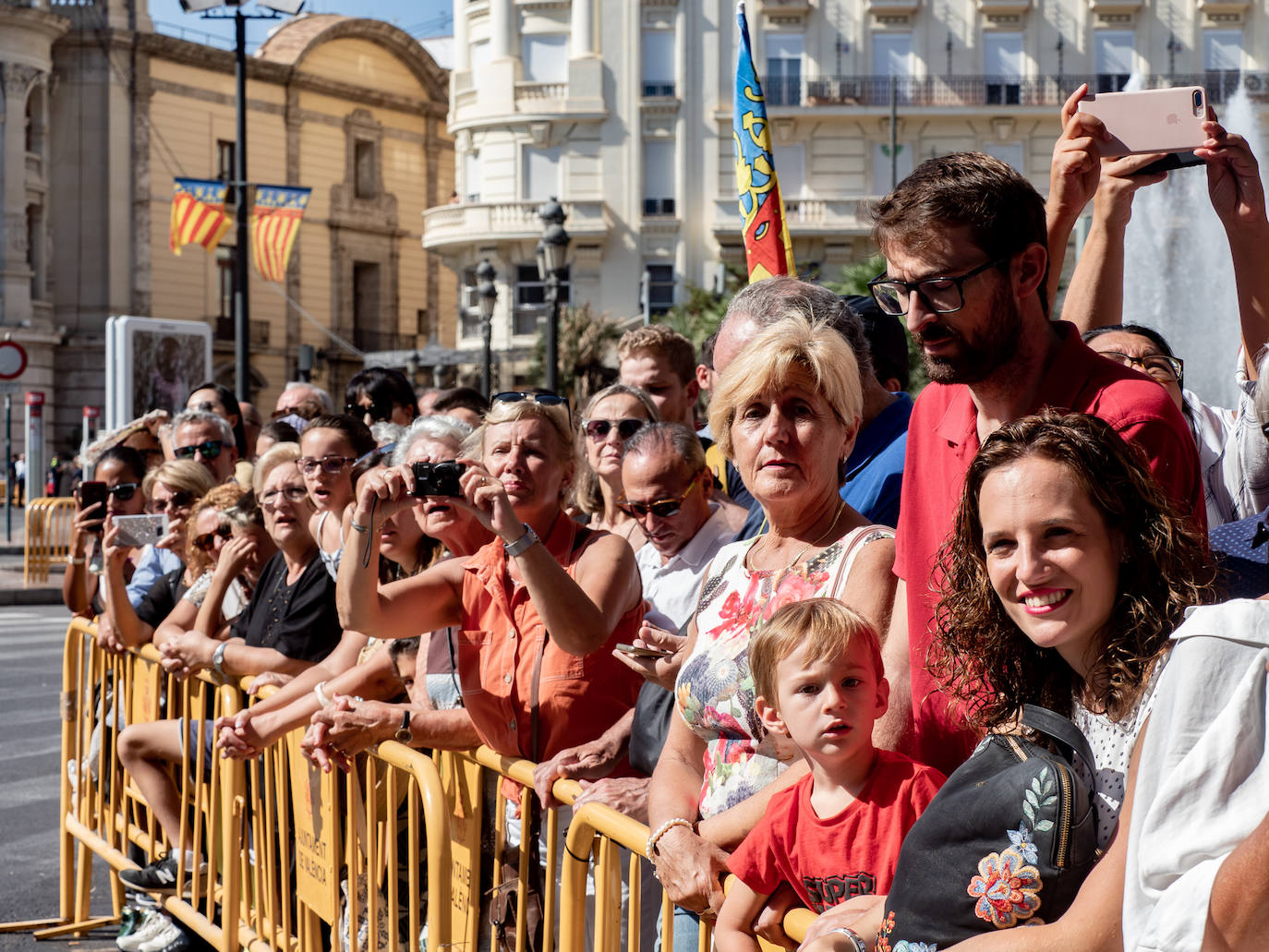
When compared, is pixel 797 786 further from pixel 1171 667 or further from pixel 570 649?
pixel 570 649

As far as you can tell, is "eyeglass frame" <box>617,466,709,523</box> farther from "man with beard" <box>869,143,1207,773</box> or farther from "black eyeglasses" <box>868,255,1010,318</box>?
"black eyeglasses" <box>868,255,1010,318</box>

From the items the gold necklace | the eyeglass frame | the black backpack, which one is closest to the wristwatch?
the eyeglass frame

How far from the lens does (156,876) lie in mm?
5684

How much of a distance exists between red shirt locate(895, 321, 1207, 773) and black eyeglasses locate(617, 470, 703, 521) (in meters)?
1.52

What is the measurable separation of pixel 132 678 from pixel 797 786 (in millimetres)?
4407

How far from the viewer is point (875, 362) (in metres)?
4.41

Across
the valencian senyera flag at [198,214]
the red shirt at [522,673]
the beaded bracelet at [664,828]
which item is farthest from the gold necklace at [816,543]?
the valencian senyera flag at [198,214]

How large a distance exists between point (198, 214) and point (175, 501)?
16.4 m

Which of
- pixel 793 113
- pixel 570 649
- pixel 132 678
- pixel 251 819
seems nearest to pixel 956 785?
pixel 570 649

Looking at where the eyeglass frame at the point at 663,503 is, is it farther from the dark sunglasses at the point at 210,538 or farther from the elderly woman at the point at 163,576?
the elderly woman at the point at 163,576

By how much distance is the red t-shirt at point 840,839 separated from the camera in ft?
8.29

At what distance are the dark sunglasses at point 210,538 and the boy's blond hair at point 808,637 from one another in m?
3.94

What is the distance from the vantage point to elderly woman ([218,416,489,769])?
4.25 metres

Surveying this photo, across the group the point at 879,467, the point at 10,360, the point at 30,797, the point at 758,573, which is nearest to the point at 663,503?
the point at 879,467
